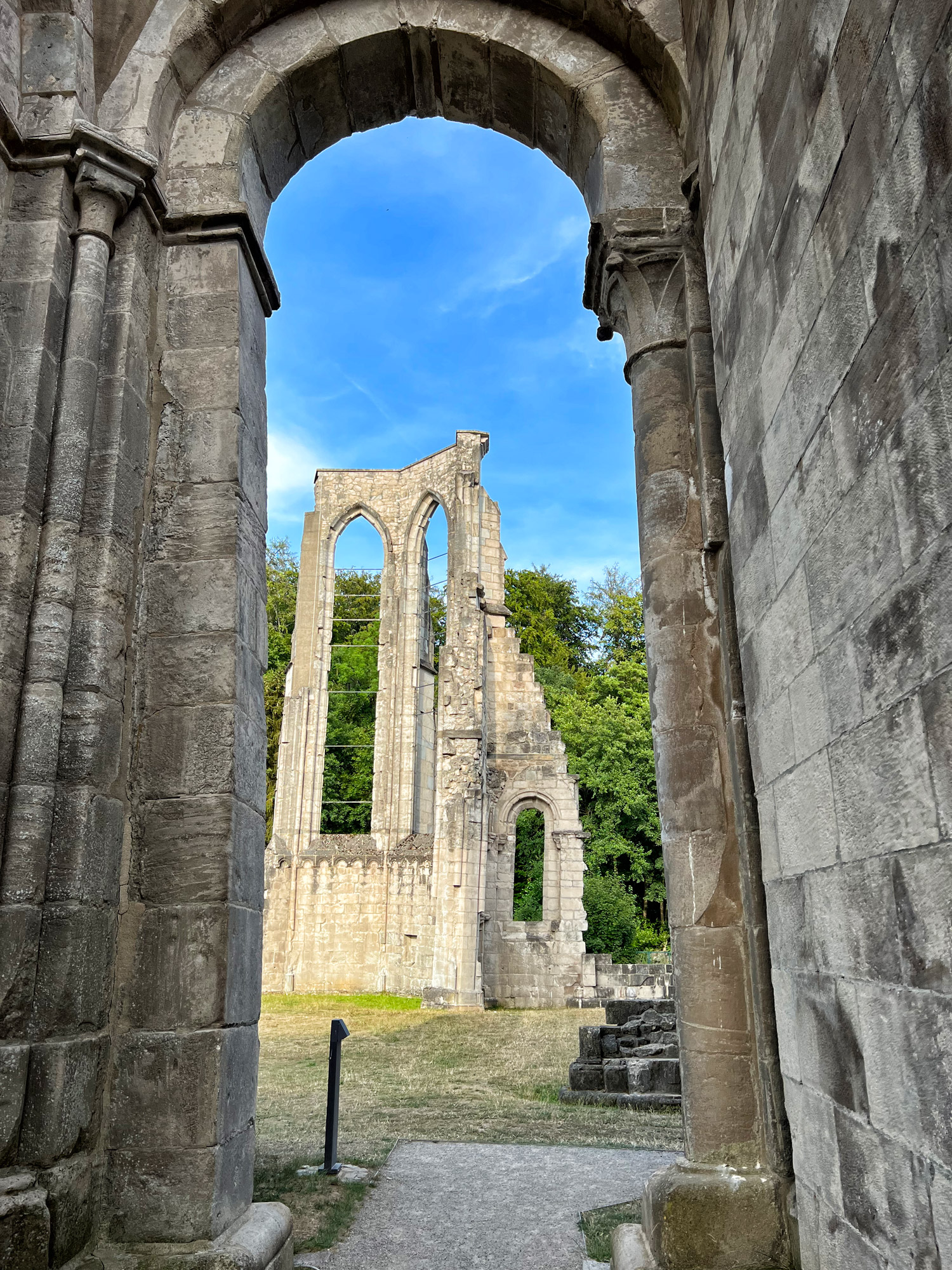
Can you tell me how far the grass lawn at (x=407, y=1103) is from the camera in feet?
15.8

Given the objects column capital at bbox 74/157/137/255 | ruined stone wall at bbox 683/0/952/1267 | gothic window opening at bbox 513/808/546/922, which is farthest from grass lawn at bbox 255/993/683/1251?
gothic window opening at bbox 513/808/546/922

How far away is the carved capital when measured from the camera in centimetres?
399

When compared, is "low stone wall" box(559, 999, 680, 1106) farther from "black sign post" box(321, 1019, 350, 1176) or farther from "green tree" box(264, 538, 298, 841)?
"green tree" box(264, 538, 298, 841)

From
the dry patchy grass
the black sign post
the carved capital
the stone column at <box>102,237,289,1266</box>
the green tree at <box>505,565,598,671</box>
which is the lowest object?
the dry patchy grass

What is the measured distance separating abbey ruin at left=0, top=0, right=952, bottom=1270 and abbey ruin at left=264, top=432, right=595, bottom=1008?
15.4 meters

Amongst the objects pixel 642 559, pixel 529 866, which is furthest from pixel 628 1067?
pixel 529 866

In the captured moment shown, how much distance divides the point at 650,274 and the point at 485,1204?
4356 millimetres

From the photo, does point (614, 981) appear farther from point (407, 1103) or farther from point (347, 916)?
point (407, 1103)

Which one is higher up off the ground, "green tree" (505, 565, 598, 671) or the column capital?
"green tree" (505, 565, 598, 671)

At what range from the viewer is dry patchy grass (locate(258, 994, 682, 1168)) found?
5979 millimetres

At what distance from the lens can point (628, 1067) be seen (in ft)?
26.0

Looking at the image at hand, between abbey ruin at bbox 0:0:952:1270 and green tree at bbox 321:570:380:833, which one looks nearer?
abbey ruin at bbox 0:0:952:1270

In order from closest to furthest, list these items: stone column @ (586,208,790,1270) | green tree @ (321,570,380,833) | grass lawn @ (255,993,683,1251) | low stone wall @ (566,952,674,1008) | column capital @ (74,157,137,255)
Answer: stone column @ (586,208,790,1270), column capital @ (74,157,137,255), grass lawn @ (255,993,683,1251), low stone wall @ (566,952,674,1008), green tree @ (321,570,380,833)

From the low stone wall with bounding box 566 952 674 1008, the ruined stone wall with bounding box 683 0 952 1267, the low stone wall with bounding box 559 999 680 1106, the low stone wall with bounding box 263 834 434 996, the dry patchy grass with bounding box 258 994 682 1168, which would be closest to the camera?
the ruined stone wall with bounding box 683 0 952 1267
